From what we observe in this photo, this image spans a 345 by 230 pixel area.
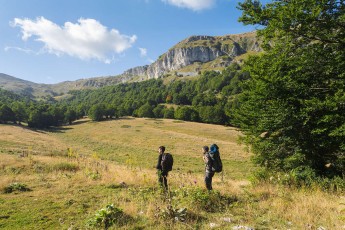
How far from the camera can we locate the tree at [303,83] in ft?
32.3

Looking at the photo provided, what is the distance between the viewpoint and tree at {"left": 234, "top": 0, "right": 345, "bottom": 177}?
984 cm

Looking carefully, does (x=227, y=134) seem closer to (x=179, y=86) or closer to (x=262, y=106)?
(x=262, y=106)

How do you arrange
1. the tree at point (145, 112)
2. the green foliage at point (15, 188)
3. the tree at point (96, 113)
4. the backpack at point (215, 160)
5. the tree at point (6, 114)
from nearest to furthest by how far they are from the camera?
the backpack at point (215, 160) → the green foliage at point (15, 188) → the tree at point (6, 114) → the tree at point (96, 113) → the tree at point (145, 112)

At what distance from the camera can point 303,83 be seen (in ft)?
36.4

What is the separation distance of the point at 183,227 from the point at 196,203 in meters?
1.53

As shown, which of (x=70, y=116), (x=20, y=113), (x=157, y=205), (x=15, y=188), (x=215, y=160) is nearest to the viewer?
(x=157, y=205)

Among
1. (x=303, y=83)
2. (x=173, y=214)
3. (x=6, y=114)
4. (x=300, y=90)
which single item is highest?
(x=303, y=83)

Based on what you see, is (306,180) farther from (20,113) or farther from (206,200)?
(20,113)

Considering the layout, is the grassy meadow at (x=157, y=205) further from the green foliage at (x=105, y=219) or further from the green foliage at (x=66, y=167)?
the green foliage at (x=66, y=167)

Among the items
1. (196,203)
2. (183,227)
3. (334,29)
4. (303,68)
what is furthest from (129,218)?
(334,29)

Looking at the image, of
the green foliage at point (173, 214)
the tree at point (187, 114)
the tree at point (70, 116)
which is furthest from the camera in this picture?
the tree at point (70, 116)

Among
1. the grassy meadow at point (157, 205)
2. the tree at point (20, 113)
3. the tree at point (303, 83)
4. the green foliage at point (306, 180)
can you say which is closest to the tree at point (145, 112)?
the tree at point (20, 113)

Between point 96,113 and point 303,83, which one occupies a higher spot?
point 303,83

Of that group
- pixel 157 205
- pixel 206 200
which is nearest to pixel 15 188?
pixel 157 205
